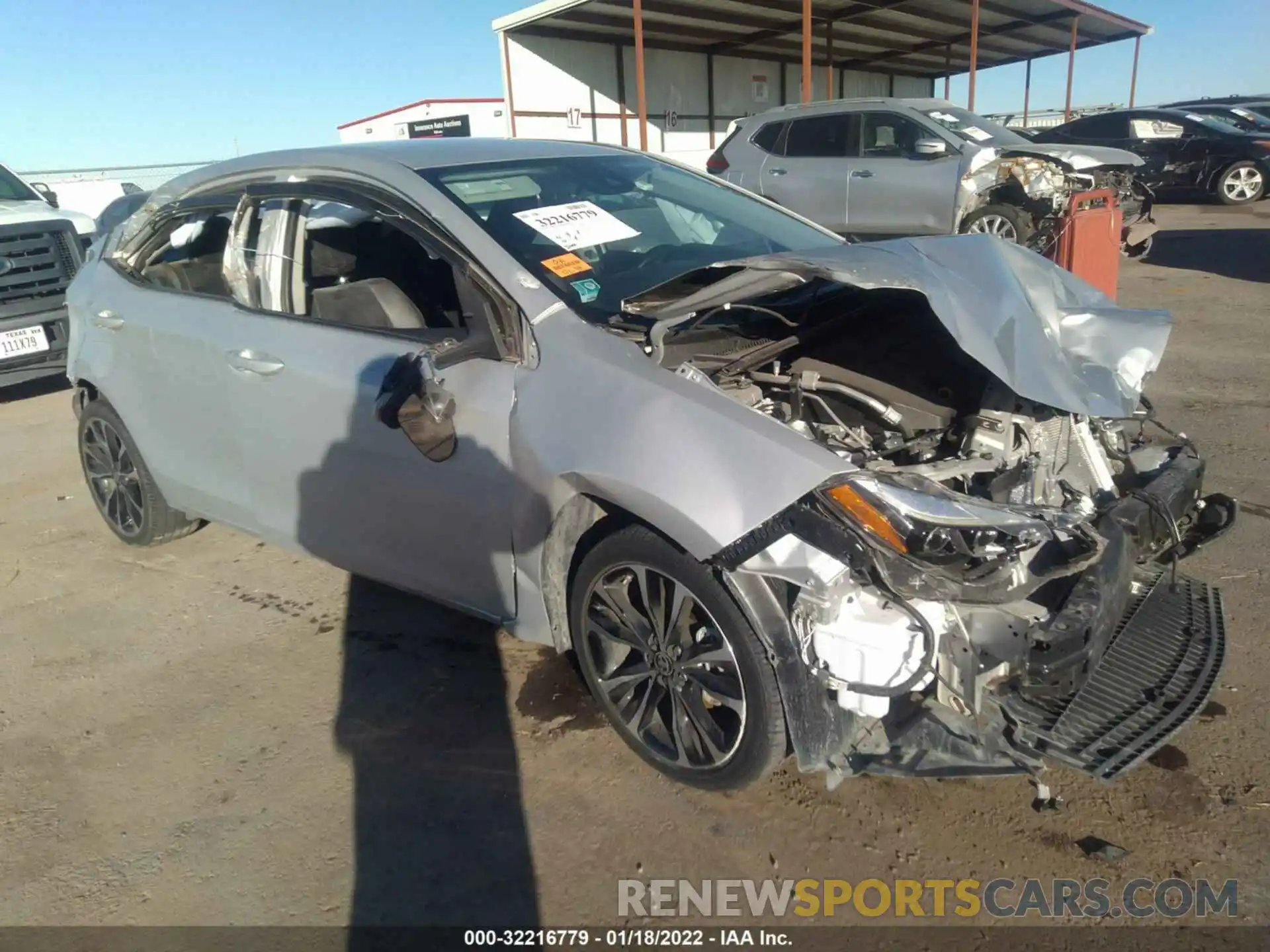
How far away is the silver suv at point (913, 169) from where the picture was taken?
9820 mm

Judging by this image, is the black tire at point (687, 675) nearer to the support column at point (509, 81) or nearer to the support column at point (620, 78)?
the support column at point (509, 81)

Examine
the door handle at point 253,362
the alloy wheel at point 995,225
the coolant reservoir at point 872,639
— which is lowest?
the alloy wheel at point 995,225

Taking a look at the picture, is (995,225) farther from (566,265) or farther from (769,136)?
(566,265)

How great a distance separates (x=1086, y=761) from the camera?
7.13 feet

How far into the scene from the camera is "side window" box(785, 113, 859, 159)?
11055 millimetres

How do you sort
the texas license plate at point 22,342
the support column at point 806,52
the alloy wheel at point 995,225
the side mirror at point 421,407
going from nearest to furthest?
1. the side mirror at point 421,407
2. the texas license plate at point 22,342
3. the alloy wheel at point 995,225
4. the support column at point 806,52

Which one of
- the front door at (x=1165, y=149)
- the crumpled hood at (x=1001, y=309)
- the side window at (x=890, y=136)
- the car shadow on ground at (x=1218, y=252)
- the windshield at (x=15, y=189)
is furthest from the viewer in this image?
the front door at (x=1165, y=149)

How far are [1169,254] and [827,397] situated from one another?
10928mm

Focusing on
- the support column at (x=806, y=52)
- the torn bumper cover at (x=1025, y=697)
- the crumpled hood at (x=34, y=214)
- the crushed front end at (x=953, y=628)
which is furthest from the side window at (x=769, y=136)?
the crushed front end at (x=953, y=628)

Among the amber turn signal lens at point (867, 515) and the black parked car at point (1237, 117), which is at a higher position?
the amber turn signal lens at point (867, 515)

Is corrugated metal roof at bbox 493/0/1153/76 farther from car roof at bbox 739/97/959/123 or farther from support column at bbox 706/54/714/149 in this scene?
car roof at bbox 739/97/959/123

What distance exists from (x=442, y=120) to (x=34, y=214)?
15964 mm

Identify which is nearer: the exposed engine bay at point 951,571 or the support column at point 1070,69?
the exposed engine bay at point 951,571

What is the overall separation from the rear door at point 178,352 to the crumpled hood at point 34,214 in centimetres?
453
